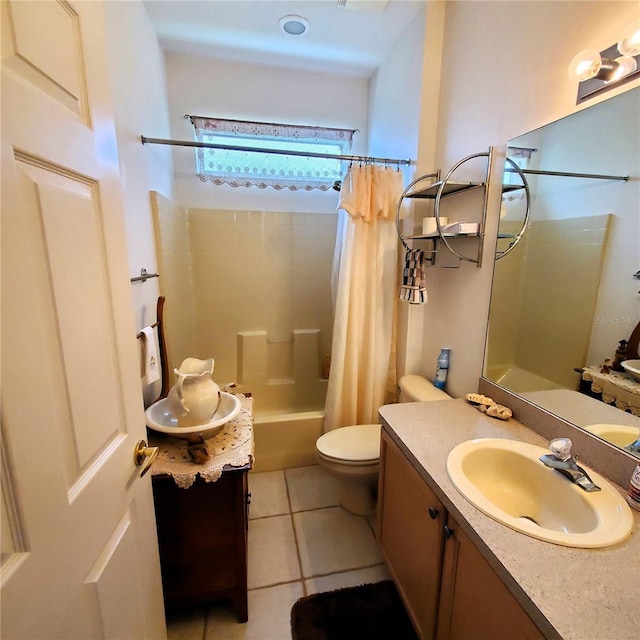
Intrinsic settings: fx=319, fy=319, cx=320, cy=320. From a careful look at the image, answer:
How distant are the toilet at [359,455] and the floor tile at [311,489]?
0.08 metres

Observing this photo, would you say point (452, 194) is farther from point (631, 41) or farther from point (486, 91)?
point (631, 41)

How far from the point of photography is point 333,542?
1.62 meters

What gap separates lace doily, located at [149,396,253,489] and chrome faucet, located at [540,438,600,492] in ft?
3.20

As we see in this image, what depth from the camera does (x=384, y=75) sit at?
214 centimetres

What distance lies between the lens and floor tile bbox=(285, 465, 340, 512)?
187 cm

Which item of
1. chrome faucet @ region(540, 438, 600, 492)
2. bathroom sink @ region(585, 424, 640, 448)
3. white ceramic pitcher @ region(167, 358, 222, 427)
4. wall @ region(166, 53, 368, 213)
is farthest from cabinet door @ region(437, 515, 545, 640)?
wall @ region(166, 53, 368, 213)

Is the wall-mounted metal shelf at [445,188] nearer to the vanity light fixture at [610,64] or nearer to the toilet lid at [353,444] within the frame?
the vanity light fixture at [610,64]

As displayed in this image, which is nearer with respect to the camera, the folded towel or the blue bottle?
the folded towel

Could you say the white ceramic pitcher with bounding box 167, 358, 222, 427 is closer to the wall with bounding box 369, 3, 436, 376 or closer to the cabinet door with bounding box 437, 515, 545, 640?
the cabinet door with bounding box 437, 515, 545, 640

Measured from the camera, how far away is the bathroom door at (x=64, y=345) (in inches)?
18.0

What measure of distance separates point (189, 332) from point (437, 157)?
1974mm

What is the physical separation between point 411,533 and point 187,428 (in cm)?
88

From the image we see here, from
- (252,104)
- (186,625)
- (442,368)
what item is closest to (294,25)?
(252,104)

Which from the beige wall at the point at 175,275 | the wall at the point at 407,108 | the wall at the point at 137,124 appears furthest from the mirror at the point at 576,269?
the beige wall at the point at 175,275
